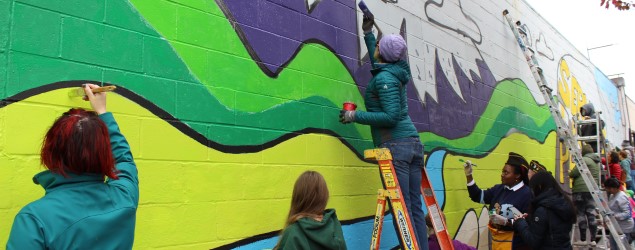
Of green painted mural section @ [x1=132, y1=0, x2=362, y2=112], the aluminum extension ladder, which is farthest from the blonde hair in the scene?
the aluminum extension ladder

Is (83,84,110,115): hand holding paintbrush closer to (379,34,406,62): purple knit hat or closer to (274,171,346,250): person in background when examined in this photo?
(274,171,346,250): person in background

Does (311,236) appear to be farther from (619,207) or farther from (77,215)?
(619,207)

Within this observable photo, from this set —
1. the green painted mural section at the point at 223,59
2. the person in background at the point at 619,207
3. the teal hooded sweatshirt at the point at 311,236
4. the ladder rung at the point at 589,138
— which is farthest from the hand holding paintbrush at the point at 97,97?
the ladder rung at the point at 589,138

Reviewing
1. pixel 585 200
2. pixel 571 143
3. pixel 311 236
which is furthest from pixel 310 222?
pixel 585 200

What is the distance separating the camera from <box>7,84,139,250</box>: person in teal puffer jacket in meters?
1.67

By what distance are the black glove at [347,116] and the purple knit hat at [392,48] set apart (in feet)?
1.75

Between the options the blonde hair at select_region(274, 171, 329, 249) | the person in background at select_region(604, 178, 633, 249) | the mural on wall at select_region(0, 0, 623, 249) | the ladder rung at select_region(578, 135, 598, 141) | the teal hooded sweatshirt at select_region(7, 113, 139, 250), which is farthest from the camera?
the ladder rung at select_region(578, 135, 598, 141)

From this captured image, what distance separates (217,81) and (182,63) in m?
0.27

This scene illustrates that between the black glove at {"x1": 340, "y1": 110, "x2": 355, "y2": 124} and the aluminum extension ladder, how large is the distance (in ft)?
14.6

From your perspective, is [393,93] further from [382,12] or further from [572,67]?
[572,67]

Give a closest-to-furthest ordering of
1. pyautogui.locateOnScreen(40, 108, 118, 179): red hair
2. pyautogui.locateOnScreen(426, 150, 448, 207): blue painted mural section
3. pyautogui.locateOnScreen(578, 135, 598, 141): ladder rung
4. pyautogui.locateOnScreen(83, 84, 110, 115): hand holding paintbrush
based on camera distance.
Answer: pyautogui.locateOnScreen(40, 108, 118, 179): red hair → pyautogui.locateOnScreen(83, 84, 110, 115): hand holding paintbrush → pyautogui.locateOnScreen(426, 150, 448, 207): blue painted mural section → pyautogui.locateOnScreen(578, 135, 598, 141): ladder rung

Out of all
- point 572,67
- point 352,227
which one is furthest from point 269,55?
point 572,67

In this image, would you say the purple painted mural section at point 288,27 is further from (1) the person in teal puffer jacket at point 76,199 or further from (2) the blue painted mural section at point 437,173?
(1) the person in teal puffer jacket at point 76,199

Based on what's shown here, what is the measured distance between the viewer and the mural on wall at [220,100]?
2.44 m
